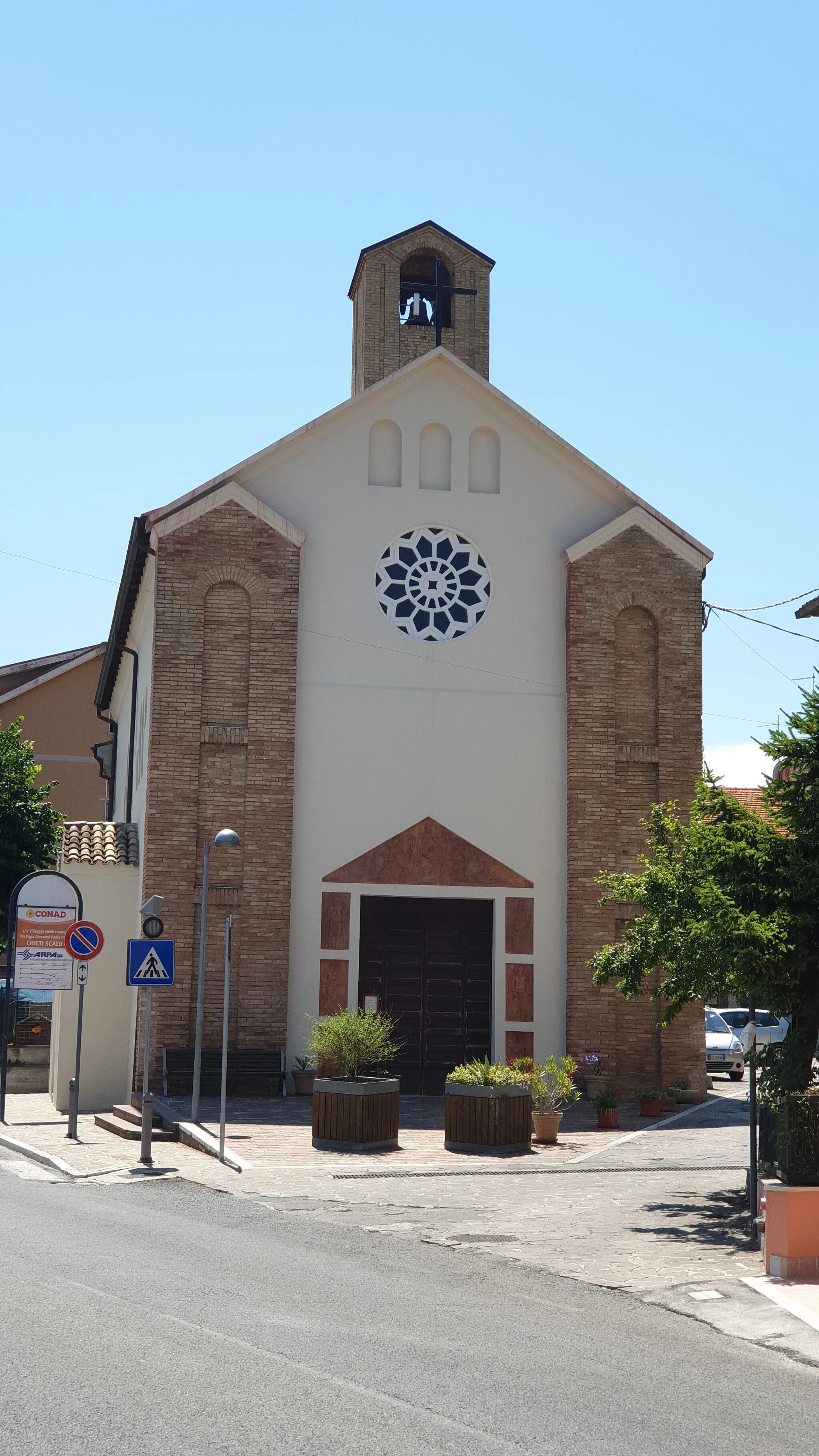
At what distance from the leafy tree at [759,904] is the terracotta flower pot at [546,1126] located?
17.0 ft

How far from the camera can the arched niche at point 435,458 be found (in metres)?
25.1

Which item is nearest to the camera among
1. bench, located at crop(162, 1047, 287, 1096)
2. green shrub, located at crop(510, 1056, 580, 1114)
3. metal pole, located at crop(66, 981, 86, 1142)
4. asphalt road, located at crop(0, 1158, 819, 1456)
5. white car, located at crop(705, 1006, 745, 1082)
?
asphalt road, located at crop(0, 1158, 819, 1456)

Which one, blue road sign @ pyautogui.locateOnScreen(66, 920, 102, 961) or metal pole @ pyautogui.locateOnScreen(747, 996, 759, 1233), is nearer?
metal pole @ pyautogui.locateOnScreen(747, 996, 759, 1233)

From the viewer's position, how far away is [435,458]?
82.8 feet

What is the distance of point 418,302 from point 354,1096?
16.6 m

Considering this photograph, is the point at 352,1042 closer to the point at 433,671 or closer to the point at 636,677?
the point at 433,671

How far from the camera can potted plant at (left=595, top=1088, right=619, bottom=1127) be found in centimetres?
2050

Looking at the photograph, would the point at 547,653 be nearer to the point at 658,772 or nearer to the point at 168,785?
the point at 658,772

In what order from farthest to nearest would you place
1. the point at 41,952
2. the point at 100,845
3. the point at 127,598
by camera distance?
1. the point at 127,598
2. the point at 100,845
3. the point at 41,952

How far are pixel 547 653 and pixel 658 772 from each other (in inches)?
108

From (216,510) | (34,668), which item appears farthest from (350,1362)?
(34,668)

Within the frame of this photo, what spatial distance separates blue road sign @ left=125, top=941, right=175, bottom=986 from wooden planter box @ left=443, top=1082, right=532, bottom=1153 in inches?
148

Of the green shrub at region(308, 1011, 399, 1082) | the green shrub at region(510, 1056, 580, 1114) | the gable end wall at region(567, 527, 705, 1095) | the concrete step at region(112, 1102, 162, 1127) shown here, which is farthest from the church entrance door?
the green shrub at region(308, 1011, 399, 1082)

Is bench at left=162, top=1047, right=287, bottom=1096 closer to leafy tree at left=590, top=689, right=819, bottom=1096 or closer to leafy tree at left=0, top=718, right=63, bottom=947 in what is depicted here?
leafy tree at left=590, top=689, right=819, bottom=1096
